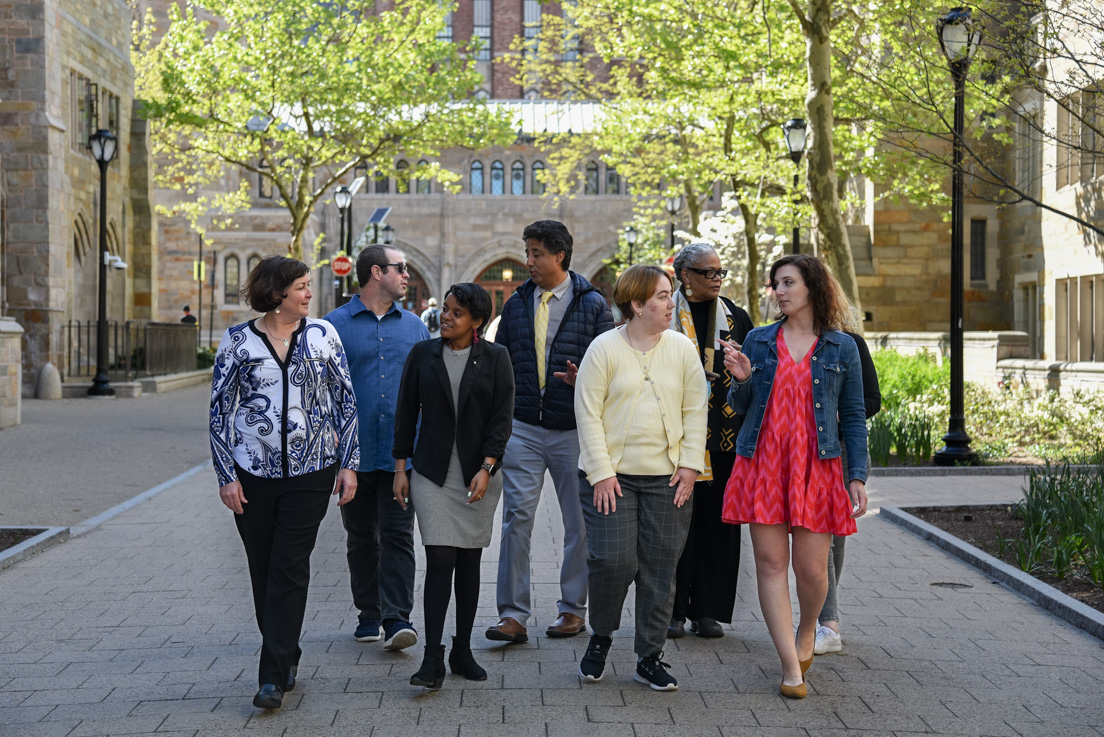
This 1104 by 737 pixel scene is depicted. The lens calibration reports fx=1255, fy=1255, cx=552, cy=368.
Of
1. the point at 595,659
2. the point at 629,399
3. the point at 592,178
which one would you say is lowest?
the point at 595,659

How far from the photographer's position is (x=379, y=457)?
20.6ft

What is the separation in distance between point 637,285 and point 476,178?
5193 centimetres

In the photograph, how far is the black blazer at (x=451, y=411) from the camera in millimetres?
5660

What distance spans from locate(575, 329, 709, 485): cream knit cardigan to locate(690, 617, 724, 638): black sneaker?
1276 mm

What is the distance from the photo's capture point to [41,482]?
1248 centimetres

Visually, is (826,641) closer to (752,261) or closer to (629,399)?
(629,399)

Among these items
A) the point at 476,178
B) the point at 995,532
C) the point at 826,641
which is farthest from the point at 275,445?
the point at 476,178

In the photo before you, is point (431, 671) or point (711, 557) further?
point (711, 557)

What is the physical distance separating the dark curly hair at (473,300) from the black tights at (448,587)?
1.03 meters

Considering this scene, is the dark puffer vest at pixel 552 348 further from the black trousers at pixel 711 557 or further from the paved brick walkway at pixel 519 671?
the paved brick walkway at pixel 519 671

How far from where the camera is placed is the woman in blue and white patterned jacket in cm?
523

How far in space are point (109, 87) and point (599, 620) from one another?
28621 mm

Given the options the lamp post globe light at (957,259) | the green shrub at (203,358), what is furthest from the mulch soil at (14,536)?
the green shrub at (203,358)

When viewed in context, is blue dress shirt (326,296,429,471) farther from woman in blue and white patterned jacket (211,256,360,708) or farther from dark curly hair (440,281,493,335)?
woman in blue and white patterned jacket (211,256,360,708)
